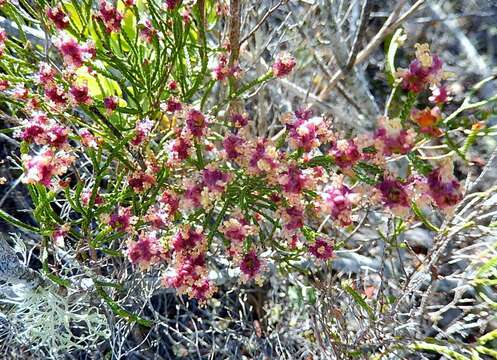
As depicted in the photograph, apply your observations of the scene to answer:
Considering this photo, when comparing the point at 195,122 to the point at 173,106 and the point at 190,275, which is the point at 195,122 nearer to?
the point at 173,106

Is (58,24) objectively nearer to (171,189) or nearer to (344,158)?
(171,189)

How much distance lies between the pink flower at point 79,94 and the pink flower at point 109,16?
0.21 metres

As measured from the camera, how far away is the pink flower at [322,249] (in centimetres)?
148

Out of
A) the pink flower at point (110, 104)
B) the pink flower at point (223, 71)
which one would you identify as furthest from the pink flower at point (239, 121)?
the pink flower at point (110, 104)

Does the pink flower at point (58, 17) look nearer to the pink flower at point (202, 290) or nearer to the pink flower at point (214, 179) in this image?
the pink flower at point (214, 179)

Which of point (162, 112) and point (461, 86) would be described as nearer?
point (162, 112)

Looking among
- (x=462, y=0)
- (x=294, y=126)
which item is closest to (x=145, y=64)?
(x=294, y=126)

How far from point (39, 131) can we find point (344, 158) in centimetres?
69

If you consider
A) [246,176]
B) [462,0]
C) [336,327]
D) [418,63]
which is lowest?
[336,327]

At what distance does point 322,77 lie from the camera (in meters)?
2.81

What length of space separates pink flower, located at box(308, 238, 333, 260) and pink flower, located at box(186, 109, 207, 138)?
43 cm

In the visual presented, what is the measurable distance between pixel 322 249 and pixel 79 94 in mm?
715

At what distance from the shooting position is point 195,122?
1.32m

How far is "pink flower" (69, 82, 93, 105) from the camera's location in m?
1.35
